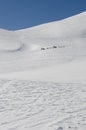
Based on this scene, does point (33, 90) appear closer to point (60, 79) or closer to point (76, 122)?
point (60, 79)

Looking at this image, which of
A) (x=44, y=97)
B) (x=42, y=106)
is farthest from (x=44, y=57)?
(x=42, y=106)

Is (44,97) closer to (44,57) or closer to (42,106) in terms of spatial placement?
(42,106)

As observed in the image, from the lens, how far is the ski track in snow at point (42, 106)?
7.66 meters

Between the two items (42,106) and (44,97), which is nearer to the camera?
(42,106)

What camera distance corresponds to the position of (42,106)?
9.72 meters

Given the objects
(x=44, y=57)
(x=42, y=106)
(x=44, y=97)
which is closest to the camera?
(x=42, y=106)

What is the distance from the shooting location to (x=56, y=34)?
4822cm

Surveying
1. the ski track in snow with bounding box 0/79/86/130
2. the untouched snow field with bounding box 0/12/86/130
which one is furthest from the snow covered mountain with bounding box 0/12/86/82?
the ski track in snow with bounding box 0/79/86/130

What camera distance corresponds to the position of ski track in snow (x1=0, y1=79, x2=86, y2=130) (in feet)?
25.1

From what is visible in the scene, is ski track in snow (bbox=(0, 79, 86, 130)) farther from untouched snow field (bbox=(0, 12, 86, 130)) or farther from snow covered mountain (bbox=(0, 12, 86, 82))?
snow covered mountain (bbox=(0, 12, 86, 82))

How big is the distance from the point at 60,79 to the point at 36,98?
537 centimetres

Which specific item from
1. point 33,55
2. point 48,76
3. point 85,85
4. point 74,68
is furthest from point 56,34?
point 85,85

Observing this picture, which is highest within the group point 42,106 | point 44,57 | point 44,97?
point 44,57

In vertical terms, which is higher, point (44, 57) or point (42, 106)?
point (44, 57)
